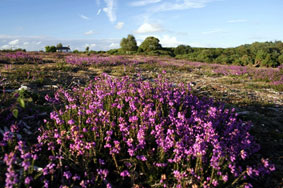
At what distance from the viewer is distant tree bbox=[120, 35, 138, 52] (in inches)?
2291

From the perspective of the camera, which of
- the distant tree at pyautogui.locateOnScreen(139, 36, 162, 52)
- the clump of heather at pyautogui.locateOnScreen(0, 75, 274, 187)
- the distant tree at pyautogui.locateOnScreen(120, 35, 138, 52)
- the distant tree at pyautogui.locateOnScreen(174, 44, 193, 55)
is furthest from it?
the distant tree at pyautogui.locateOnScreen(120, 35, 138, 52)

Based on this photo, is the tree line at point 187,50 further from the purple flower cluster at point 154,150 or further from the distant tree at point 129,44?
the purple flower cluster at point 154,150

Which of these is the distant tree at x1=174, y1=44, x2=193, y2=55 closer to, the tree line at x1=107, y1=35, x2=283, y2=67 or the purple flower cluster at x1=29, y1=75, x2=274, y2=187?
the tree line at x1=107, y1=35, x2=283, y2=67

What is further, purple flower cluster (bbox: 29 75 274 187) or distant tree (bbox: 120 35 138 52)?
distant tree (bbox: 120 35 138 52)

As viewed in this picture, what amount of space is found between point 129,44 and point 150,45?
6705 mm

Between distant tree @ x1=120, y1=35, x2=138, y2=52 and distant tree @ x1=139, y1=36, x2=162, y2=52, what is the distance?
240cm

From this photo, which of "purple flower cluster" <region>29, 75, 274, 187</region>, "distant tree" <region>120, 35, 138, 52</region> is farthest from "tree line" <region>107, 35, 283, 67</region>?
"purple flower cluster" <region>29, 75, 274, 187</region>

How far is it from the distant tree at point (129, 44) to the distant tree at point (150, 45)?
240 centimetres

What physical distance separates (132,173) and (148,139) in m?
0.66

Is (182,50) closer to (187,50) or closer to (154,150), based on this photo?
(187,50)

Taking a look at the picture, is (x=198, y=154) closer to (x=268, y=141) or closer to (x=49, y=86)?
(x=268, y=141)

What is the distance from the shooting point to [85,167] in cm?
292

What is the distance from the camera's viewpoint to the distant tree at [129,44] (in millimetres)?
58197

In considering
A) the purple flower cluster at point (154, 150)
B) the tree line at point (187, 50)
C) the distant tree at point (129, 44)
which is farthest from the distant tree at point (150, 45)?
the purple flower cluster at point (154, 150)
